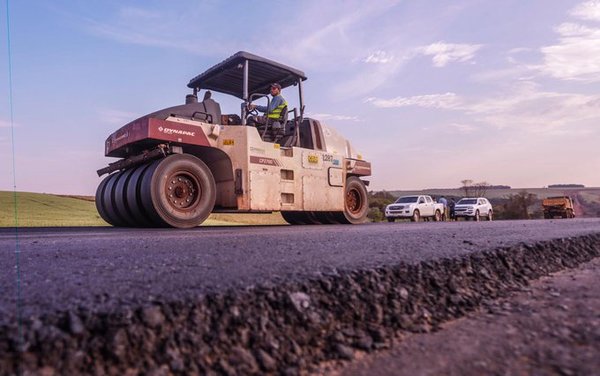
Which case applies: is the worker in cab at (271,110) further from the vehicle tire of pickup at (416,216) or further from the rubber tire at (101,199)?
the vehicle tire of pickup at (416,216)

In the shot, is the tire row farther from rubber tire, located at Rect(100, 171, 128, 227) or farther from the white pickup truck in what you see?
the white pickup truck

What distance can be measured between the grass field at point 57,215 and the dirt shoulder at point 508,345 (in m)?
9.37

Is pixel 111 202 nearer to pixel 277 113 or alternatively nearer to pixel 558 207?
pixel 277 113

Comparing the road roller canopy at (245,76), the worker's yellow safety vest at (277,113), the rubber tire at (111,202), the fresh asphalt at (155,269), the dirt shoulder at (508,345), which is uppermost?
the road roller canopy at (245,76)

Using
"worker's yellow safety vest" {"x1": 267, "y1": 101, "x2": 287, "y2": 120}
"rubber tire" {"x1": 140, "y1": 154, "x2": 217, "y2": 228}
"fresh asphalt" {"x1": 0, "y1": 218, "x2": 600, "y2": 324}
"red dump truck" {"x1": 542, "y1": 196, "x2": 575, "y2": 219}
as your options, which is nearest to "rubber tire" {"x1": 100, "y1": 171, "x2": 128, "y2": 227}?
"rubber tire" {"x1": 140, "y1": 154, "x2": 217, "y2": 228}

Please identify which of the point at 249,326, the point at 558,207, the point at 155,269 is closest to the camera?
the point at 249,326

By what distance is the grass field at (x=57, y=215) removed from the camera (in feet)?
35.0

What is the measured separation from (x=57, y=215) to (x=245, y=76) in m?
7.90

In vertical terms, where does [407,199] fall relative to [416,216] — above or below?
above

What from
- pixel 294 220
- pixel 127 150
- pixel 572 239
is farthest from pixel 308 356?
pixel 294 220

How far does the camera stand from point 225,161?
7.07 metres

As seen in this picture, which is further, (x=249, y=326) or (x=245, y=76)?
(x=245, y=76)

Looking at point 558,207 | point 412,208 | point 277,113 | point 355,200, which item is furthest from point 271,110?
point 558,207

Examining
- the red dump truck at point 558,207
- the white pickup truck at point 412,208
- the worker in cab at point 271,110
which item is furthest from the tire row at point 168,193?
the red dump truck at point 558,207
